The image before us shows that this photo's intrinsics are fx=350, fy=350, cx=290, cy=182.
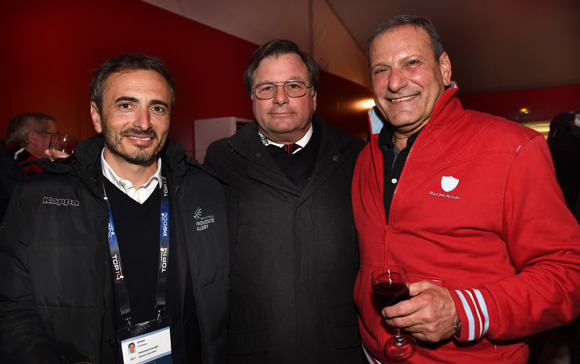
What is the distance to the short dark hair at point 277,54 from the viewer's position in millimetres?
2307

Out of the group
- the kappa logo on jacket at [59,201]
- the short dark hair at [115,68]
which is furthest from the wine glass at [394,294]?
the short dark hair at [115,68]

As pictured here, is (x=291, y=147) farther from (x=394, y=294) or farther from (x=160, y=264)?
(x=394, y=294)

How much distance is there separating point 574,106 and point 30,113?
11668mm

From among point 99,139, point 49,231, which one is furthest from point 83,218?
point 99,139

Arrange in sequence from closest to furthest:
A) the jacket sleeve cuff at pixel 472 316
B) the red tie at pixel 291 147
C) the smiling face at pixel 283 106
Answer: the jacket sleeve cuff at pixel 472 316, the smiling face at pixel 283 106, the red tie at pixel 291 147

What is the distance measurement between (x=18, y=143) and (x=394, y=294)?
11.2 feet

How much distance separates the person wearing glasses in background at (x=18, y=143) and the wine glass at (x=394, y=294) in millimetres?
2879

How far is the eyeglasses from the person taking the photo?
2.26 m

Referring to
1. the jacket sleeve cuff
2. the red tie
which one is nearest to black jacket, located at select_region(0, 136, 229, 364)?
the red tie

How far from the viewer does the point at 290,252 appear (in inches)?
79.9

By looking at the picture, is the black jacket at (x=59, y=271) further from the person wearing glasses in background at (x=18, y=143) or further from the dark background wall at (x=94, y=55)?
the dark background wall at (x=94, y=55)

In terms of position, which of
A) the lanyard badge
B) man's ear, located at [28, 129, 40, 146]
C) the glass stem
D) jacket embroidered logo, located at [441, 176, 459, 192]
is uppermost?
man's ear, located at [28, 129, 40, 146]

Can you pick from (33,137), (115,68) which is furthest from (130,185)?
(33,137)

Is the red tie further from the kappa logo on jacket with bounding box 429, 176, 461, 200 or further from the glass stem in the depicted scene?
the glass stem
